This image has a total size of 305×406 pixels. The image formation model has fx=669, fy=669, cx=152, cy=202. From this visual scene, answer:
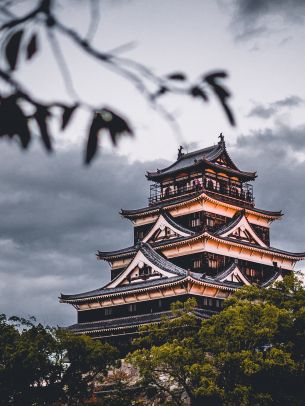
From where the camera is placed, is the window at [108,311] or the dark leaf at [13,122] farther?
the window at [108,311]

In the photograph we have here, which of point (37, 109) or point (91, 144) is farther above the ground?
point (37, 109)

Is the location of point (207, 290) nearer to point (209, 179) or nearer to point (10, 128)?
point (209, 179)

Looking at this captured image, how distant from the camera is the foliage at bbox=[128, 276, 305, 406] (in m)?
26.1

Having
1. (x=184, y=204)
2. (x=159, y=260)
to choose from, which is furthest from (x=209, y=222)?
(x=159, y=260)

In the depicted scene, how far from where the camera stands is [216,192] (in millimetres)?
46406

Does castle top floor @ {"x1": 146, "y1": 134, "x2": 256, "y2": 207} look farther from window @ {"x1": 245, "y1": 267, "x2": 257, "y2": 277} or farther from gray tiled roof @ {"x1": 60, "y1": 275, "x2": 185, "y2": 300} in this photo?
gray tiled roof @ {"x1": 60, "y1": 275, "x2": 185, "y2": 300}

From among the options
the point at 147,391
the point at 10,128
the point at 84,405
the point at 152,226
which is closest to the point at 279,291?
the point at 147,391

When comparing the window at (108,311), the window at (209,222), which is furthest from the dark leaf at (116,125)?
the window at (209,222)

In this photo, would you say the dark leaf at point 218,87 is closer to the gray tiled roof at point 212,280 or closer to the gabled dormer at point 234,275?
the gray tiled roof at point 212,280

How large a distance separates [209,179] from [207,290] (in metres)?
10.7

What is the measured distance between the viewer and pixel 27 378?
3152cm

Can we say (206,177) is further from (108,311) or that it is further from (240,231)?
(108,311)

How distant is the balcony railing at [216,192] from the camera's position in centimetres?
4631

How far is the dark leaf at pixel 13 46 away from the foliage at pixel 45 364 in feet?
96.7
